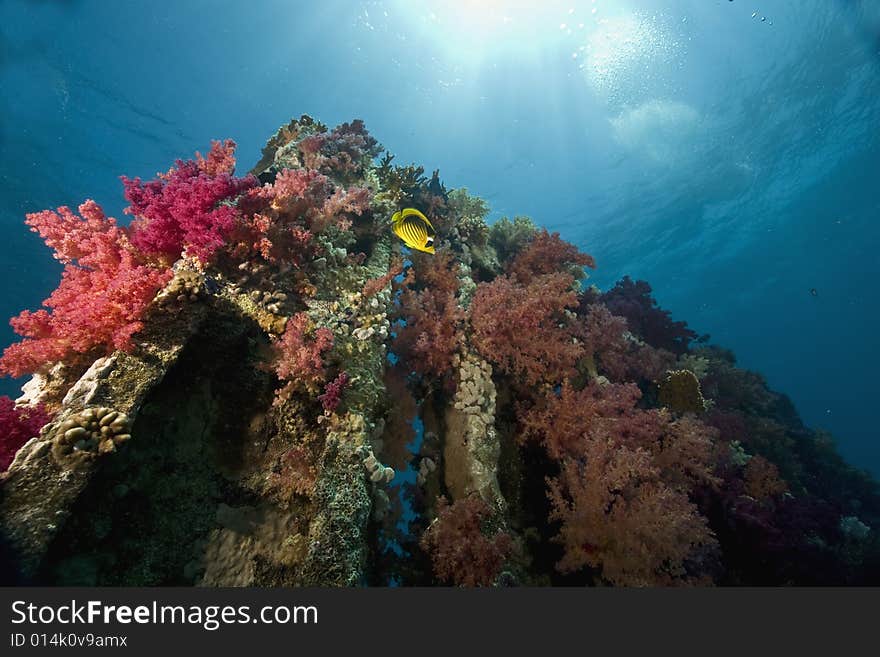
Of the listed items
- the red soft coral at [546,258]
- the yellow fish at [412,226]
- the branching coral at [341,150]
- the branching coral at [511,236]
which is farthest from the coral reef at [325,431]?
the branching coral at [511,236]

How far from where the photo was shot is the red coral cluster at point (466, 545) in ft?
11.7

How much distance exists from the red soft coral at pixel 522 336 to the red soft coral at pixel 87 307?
3832 millimetres

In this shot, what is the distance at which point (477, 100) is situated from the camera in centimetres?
2706

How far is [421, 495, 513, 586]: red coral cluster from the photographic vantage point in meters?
3.55

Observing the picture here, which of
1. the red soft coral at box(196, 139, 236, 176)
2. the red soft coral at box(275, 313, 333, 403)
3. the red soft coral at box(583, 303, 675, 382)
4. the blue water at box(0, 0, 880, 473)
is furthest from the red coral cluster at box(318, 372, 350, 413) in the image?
the blue water at box(0, 0, 880, 473)

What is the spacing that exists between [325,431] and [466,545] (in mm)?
1823

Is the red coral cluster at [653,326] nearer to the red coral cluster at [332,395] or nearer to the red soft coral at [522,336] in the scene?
the red soft coral at [522,336]

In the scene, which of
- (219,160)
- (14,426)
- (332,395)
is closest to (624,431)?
(332,395)

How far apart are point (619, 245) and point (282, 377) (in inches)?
1803

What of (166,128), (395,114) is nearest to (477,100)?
(395,114)

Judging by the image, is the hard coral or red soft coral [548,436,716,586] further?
red soft coral [548,436,716,586]

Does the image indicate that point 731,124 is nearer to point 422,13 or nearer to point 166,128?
point 422,13

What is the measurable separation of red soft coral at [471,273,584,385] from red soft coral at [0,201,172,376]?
12.6ft

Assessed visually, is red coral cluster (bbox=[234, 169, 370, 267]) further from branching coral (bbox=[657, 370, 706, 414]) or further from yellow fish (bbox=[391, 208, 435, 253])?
branching coral (bbox=[657, 370, 706, 414])
